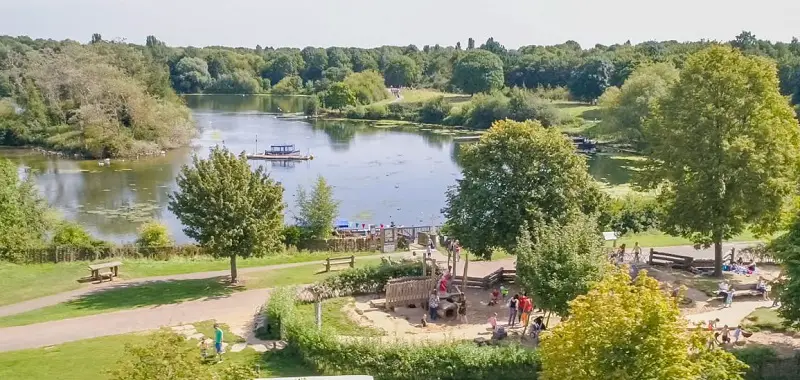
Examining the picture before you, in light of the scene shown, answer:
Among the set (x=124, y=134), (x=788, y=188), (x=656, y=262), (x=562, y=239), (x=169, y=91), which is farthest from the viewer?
(x=169, y=91)

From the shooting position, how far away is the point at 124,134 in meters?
81.9

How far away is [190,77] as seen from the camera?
182000mm

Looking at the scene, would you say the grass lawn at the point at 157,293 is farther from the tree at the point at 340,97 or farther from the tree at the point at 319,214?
the tree at the point at 340,97

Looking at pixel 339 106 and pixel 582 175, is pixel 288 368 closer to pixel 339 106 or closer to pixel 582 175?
pixel 582 175

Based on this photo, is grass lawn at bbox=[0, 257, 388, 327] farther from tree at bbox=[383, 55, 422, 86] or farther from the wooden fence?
tree at bbox=[383, 55, 422, 86]

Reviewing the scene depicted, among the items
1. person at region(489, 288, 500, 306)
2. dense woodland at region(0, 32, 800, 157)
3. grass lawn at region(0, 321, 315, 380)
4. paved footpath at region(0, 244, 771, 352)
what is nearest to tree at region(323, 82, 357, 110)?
dense woodland at region(0, 32, 800, 157)

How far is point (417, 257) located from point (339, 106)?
4090 inches

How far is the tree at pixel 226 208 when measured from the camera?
2894 centimetres

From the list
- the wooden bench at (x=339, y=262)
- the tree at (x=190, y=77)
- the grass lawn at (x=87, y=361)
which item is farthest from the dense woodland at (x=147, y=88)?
the grass lawn at (x=87, y=361)

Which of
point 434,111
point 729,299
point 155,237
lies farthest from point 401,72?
point 729,299

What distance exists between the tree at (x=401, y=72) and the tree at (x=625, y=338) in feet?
554

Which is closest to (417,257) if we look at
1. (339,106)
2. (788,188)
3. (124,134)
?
(788,188)

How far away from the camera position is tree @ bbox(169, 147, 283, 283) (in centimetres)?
2894

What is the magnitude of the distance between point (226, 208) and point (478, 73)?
123 meters
